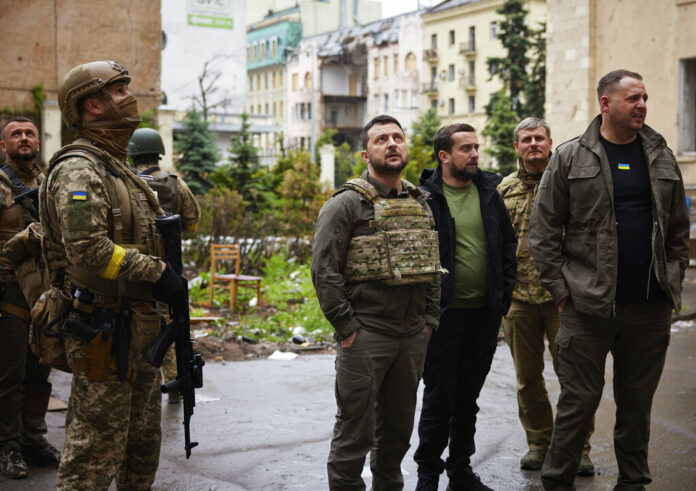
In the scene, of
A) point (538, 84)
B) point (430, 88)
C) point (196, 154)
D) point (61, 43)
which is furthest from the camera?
point (430, 88)

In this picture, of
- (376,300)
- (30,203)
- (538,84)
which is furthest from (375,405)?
(538,84)

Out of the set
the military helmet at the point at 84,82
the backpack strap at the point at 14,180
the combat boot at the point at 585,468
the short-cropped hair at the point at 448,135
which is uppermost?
the military helmet at the point at 84,82

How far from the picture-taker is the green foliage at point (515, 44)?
37750 millimetres

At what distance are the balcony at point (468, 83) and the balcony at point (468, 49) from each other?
5.76 feet

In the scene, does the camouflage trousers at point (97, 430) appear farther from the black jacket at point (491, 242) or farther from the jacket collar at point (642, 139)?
the jacket collar at point (642, 139)

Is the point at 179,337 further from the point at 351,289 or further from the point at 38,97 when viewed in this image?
the point at 38,97

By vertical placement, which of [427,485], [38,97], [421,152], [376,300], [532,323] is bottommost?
[427,485]

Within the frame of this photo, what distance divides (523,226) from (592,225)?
102 centimetres

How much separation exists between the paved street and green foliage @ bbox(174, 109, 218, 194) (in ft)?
53.0

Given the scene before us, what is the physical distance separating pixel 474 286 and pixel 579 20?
1392 centimetres

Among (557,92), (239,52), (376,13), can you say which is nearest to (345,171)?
(239,52)

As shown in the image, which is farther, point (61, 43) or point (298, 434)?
point (61, 43)

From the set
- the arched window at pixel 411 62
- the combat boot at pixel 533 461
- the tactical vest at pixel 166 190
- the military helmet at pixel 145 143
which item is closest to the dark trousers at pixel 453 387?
the combat boot at pixel 533 461

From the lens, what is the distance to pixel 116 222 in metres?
3.75
